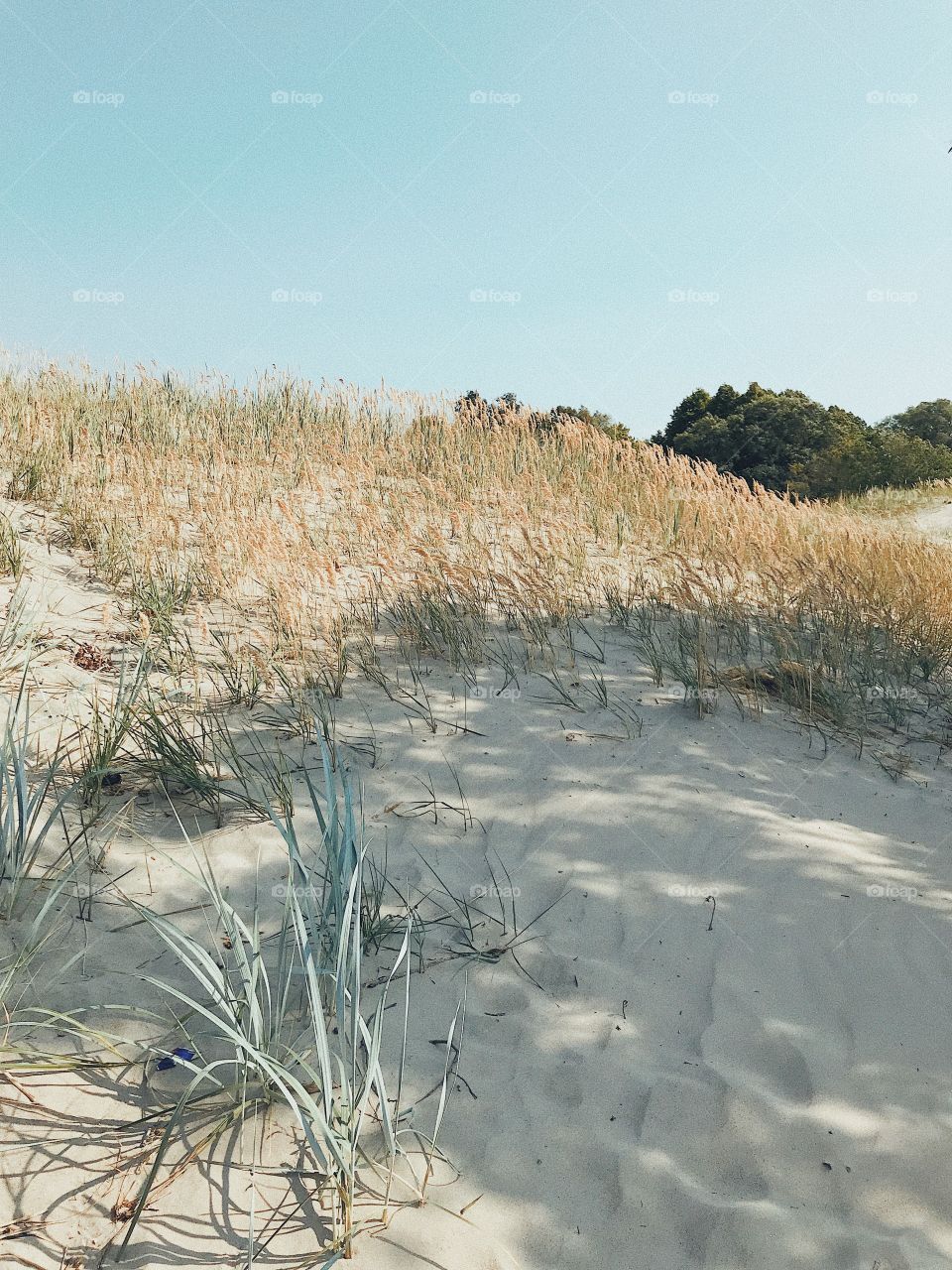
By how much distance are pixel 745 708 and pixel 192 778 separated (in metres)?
2.79

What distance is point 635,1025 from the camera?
2.38 m

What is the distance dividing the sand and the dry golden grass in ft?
5.00

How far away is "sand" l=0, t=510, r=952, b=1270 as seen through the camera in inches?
71.0

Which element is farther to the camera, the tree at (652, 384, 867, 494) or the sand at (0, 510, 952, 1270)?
the tree at (652, 384, 867, 494)

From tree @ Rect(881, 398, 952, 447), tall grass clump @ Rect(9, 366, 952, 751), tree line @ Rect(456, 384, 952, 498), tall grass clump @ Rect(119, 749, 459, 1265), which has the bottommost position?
tall grass clump @ Rect(119, 749, 459, 1265)

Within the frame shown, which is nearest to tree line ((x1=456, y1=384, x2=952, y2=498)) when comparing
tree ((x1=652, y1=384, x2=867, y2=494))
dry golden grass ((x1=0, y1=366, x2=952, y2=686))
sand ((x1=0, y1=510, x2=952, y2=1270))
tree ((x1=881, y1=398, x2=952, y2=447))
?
tree ((x1=652, y1=384, x2=867, y2=494))

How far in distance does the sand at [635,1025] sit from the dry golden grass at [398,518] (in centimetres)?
152

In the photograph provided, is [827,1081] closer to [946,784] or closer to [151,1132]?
[151,1132]

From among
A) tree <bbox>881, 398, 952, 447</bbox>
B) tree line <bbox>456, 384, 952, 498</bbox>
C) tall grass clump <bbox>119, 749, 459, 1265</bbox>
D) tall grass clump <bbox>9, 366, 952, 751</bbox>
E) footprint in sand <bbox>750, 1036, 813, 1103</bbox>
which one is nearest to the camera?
tall grass clump <bbox>119, 749, 459, 1265</bbox>

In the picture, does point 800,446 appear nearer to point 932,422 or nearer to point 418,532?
point 932,422

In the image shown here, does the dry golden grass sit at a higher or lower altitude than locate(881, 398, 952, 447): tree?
lower

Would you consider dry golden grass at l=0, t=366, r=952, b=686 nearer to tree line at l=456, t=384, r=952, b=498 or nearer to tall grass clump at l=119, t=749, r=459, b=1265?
tall grass clump at l=119, t=749, r=459, b=1265

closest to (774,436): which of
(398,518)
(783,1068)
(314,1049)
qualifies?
(398,518)

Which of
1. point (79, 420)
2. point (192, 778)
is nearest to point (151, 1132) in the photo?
point (192, 778)
